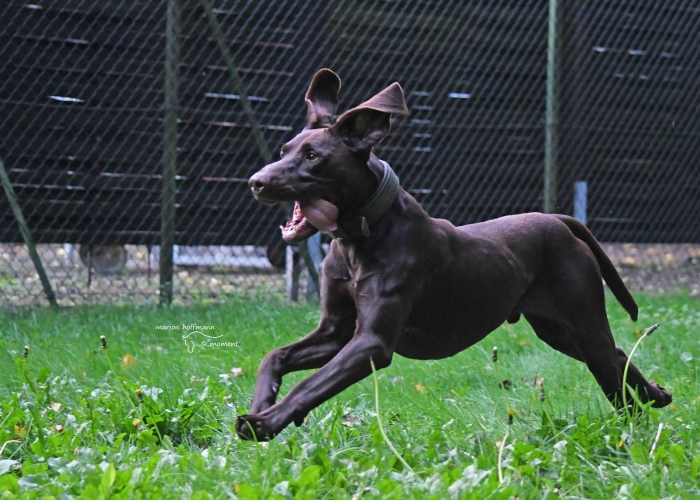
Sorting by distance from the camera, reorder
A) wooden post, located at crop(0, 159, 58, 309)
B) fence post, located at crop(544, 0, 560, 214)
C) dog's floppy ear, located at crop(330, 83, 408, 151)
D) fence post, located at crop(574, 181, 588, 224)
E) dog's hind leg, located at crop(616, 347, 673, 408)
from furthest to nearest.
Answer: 1. fence post, located at crop(574, 181, 588, 224)
2. fence post, located at crop(544, 0, 560, 214)
3. wooden post, located at crop(0, 159, 58, 309)
4. dog's hind leg, located at crop(616, 347, 673, 408)
5. dog's floppy ear, located at crop(330, 83, 408, 151)

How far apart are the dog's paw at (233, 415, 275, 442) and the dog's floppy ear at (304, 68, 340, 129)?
100 centimetres

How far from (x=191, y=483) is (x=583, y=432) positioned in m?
1.18

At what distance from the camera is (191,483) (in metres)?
2.29

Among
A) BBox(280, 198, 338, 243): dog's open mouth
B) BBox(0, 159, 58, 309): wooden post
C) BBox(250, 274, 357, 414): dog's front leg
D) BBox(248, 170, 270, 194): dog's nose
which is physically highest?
BBox(248, 170, 270, 194): dog's nose

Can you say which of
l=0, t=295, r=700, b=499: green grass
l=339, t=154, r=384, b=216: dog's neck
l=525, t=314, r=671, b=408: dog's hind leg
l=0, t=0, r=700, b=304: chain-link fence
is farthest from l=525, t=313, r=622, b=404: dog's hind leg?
l=0, t=0, r=700, b=304: chain-link fence

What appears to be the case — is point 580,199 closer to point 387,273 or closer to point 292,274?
point 292,274

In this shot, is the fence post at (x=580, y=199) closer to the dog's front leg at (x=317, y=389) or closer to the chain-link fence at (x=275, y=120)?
the chain-link fence at (x=275, y=120)

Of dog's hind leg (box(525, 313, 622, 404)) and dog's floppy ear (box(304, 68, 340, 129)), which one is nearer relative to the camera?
dog's floppy ear (box(304, 68, 340, 129))

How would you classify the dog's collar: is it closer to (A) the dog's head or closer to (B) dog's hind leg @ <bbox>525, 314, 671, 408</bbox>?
(A) the dog's head

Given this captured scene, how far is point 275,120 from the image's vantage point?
6.50 m

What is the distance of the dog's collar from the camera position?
2.58m

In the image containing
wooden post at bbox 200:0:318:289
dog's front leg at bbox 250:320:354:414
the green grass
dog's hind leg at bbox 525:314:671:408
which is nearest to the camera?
the green grass

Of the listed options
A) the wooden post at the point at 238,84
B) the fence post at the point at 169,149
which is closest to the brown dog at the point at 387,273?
the wooden post at the point at 238,84

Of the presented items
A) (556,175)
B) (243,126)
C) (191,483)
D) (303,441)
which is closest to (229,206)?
(243,126)
